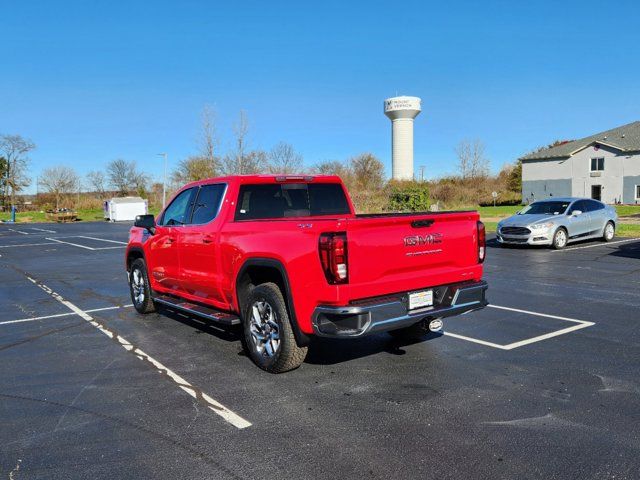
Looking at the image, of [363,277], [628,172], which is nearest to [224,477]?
[363,277]

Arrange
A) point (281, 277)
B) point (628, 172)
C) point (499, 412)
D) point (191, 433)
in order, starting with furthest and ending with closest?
1. point (628, 172)
2. point (281, 277)
3. point (499, 412)
4. point (191, 433)

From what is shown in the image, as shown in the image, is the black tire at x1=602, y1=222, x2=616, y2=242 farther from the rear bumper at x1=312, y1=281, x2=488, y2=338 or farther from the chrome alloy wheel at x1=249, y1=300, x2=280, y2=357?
the chrome alloy wheel at x1=249, y1=300, x2=280, y2=357

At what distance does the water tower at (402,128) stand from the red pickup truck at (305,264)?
313 ft

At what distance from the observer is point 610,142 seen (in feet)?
188

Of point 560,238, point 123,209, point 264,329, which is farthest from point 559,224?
point 123,209

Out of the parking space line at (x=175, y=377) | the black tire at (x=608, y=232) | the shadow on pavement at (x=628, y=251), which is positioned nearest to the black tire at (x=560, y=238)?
the shadow on pavement at (x=628, y=251)

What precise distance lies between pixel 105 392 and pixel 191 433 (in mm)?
1285

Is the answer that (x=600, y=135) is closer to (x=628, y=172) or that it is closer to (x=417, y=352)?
(x=628, y=172)

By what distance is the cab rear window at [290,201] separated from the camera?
5947mm

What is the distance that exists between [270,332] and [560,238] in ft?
43.0

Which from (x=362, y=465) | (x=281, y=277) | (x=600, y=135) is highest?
(x=600, y=135)

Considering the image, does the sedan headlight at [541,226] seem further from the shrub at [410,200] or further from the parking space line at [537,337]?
the shrub at [410,200]

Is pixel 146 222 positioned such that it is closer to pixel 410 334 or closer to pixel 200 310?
pixel 200 310

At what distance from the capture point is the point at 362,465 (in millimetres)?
3377
